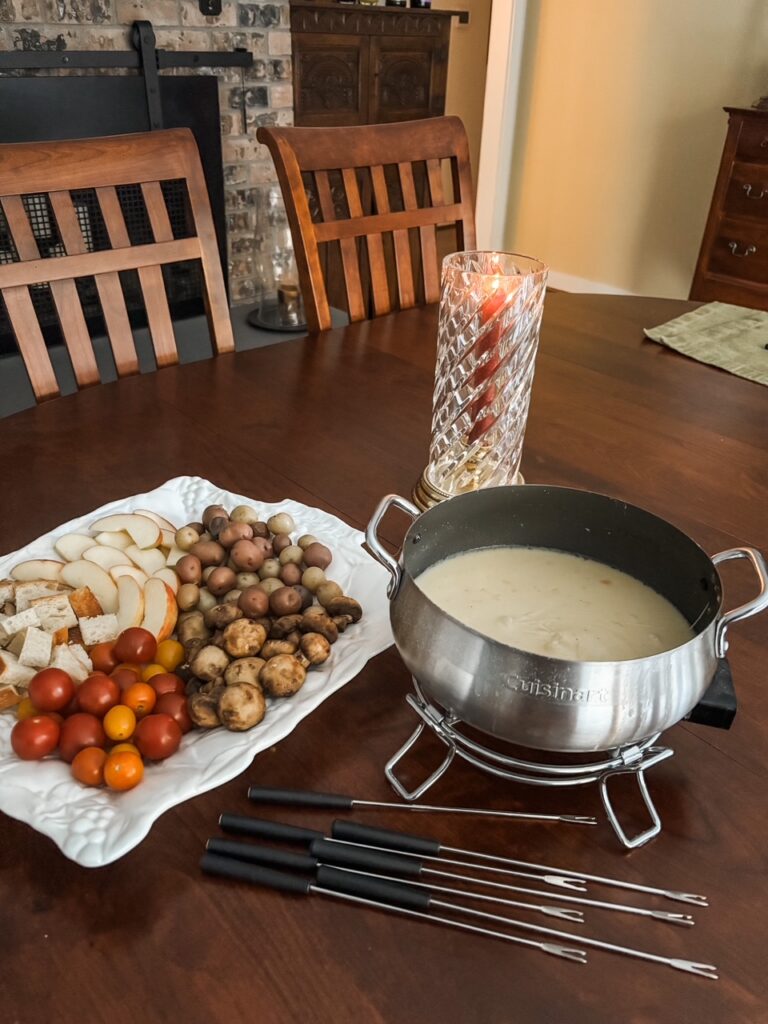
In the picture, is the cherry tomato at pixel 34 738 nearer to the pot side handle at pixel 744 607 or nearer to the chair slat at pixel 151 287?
the pot side handle at pixel 744 607

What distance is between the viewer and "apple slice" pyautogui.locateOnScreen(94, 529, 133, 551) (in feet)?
2.49

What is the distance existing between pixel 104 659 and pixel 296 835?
0.70 feet

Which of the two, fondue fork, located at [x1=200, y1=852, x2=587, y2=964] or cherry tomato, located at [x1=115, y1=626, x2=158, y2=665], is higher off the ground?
cherry tomato, located at [x1=115, y1=626, x2=158, y2=665]

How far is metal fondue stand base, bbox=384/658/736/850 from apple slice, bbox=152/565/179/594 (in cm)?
24

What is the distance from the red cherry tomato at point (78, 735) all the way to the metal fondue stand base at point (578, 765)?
201 mm

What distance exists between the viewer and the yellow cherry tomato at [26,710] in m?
0.59

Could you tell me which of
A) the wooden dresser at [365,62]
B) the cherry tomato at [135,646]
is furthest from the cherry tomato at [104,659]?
the wooden dresser at [365,62]

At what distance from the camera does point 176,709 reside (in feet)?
1.96

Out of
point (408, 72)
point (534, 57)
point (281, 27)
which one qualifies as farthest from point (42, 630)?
point (408, 72)

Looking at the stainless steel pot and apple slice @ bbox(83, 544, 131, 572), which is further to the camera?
apple slice @ bbox(83, 544, 131, 572)

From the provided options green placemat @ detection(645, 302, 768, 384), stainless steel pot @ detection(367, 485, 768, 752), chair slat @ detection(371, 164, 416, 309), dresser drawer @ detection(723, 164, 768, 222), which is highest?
stainless steel pot @ detection(367, 485, 768, 752)

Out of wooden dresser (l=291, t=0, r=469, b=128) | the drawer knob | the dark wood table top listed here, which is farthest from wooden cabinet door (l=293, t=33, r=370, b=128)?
the dark wood table top

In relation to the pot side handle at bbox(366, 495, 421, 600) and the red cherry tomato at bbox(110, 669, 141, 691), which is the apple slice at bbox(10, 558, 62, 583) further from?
the pot side handle at bbox(366, 495, 421, 600)

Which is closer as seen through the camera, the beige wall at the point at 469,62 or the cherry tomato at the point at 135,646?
the cherry tomato at the point at 135,646
